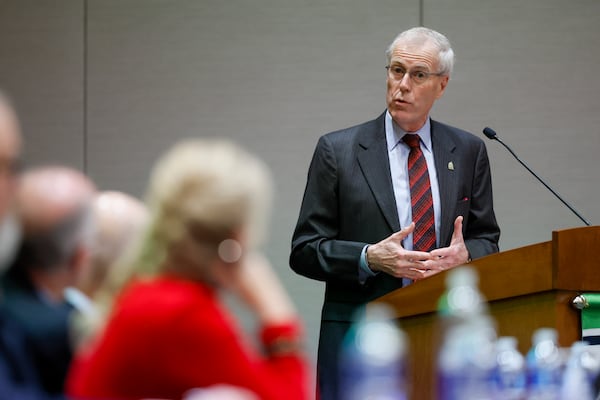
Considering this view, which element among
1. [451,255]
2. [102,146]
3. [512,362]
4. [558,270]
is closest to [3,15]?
[102,146]

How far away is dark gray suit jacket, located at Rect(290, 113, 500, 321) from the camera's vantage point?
362 centimetres

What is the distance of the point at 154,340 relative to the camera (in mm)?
1527

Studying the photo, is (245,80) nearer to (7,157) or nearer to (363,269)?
(363,269)

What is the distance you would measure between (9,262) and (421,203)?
2275 millimetres

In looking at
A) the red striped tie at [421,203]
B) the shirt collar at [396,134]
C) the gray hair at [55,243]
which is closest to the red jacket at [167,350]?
the gray hair at [55,243]

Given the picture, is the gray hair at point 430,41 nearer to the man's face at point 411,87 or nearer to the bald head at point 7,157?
the man's face at point 411,87

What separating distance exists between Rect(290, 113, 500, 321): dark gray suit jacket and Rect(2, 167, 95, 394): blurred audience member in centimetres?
193

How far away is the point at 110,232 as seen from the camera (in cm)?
191

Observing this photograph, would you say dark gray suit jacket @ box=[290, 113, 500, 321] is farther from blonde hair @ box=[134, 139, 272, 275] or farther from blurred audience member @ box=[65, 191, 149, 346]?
blonde hair @ box=[134, 139, 272, 275]

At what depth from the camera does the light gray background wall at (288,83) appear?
545 cm

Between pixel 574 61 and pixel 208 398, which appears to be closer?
pixel 208 398

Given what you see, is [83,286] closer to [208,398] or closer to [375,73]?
[208,398]

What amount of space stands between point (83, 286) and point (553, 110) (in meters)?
3.94

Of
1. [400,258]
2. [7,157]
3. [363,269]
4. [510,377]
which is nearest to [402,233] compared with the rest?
[400,258]
